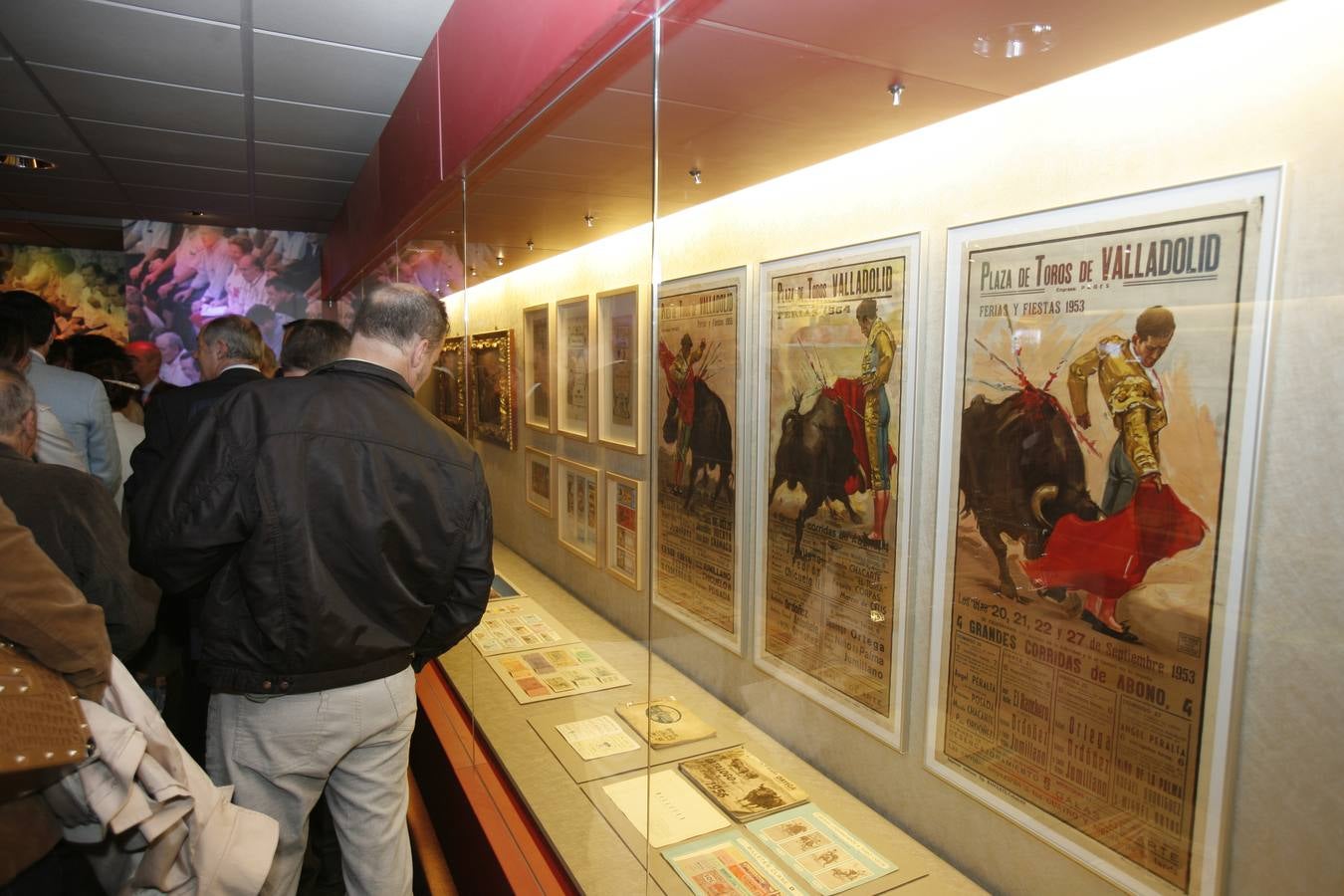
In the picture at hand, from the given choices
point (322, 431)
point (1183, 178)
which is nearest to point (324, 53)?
point (322, 431)

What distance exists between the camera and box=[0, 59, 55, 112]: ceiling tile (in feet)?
12.1

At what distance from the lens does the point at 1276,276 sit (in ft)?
3.20

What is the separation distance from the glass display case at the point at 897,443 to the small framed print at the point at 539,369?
13mm

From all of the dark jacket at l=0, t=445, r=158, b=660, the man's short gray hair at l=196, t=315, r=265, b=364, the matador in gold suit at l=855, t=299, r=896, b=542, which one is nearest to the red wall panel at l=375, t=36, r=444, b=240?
the man's short gray hair at l=196, t=315, r=265, b=364

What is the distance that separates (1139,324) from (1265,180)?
0.23 m

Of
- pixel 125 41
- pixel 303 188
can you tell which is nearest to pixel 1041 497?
pixel 125 41

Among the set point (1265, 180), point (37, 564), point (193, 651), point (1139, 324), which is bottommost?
point (193, 651)

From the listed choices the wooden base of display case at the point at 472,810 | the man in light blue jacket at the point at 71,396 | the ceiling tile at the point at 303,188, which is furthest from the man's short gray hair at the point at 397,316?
the ceiling tile at the point at 303,188

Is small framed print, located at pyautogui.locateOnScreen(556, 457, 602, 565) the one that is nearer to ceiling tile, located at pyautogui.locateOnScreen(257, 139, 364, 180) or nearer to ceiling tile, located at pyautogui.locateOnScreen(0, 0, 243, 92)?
ceiling tile, located at pyautogui.locateOnScreen(0, 0, 243, 92)

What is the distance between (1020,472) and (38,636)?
1569 mm

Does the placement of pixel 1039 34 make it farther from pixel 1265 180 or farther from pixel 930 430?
pixel 930 430

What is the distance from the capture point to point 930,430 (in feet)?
5.12

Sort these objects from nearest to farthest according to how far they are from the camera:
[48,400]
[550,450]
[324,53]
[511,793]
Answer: [511,793], [550,450], [48,400], [324,53]

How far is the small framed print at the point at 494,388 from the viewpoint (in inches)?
109
